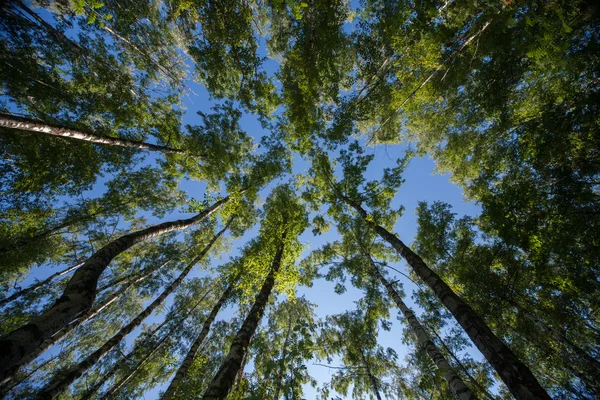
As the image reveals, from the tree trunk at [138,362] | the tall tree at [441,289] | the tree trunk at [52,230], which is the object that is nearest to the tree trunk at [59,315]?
the tall tree at [441,289]

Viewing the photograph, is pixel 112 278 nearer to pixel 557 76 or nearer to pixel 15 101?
pixel 15 101

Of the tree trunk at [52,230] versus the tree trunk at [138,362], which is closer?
the tree trunk at [138,362]

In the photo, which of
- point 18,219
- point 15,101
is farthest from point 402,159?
point 18,219

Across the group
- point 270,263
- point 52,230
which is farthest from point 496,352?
point 52,230

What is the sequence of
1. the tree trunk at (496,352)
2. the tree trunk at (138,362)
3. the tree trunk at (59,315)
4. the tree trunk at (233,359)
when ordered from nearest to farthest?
the tree trunk at (59,315) → the tree trunk at (496,352) → the tree trunk at (233,359) → the tree trunk at (138,362)

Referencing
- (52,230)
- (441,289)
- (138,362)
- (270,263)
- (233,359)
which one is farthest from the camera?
(52,230)

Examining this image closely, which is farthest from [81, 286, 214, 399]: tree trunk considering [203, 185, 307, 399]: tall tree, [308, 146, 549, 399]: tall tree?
[308, 146, 549, 399]: tall tree

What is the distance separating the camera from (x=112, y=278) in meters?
14.0

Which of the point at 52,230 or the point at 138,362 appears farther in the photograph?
the point at 52,230

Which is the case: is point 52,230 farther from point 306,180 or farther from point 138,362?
point 306,180

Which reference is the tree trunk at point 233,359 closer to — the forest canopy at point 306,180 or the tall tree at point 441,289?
the forest canopy at point 306,180

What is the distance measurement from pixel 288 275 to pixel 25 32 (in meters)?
14.3

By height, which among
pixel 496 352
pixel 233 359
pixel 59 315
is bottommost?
pixel 59 315

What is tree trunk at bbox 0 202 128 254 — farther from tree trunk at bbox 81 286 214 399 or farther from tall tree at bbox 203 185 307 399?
tall tree at bbox 203 185 307 399
